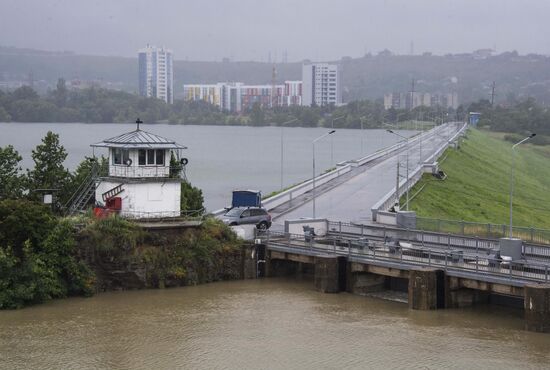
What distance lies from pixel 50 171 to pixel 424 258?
784 inches

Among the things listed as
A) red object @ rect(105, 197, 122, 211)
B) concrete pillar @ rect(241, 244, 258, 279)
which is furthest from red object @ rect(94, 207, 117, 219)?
concrete pillar @ rect(241, 244, 258, 279)

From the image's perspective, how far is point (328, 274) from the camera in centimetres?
4256

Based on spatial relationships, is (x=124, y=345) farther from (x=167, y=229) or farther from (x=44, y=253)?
(x=167, y=229)

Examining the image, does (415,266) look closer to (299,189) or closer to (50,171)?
(50,171)

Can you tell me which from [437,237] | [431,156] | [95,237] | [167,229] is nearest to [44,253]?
[95,237]

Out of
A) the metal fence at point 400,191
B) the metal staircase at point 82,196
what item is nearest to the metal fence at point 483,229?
the metal fence at point 400,191

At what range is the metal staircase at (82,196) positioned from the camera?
4716 cm

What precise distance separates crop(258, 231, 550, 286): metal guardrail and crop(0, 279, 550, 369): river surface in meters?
1.83

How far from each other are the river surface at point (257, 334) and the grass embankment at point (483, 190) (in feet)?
90.4

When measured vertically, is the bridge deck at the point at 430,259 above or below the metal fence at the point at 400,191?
below

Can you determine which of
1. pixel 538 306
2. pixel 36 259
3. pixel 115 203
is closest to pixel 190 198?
pixel 115 203

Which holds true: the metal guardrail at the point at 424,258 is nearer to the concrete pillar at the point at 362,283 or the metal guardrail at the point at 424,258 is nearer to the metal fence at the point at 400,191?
the concrete pillar at the point at 362,283

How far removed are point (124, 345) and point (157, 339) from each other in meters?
1.34

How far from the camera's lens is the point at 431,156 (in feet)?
339
